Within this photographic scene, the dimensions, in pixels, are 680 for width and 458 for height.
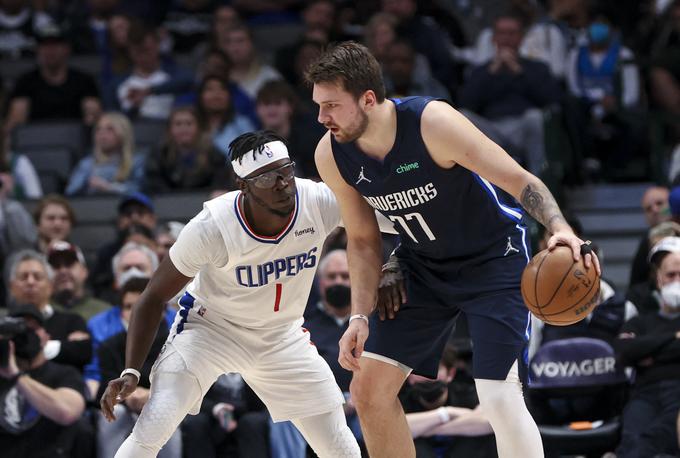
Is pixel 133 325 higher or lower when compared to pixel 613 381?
higher

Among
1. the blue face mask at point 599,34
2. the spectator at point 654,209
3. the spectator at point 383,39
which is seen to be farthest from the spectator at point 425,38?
the spectator at point 654,209

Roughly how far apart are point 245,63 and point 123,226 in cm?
223

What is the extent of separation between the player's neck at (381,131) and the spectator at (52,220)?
4.62m

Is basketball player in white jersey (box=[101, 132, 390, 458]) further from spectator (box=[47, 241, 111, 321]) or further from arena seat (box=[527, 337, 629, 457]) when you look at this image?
spectator (box=[47, 241, 111, 321])

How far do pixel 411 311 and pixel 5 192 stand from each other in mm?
5243

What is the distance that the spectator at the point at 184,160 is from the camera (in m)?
9.94

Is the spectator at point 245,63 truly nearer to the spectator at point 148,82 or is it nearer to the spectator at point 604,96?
the spectator at point 148,82

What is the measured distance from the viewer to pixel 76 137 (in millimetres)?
10883

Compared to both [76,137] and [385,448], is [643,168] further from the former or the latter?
[385,448]

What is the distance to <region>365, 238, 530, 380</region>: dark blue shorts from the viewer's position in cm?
509

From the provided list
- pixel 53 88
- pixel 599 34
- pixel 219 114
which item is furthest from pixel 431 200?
pixel 53 88

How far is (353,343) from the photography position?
5.12 meters

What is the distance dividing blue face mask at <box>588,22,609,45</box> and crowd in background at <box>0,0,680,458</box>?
16mm

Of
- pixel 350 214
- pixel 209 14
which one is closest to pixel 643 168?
pixel 209 14
